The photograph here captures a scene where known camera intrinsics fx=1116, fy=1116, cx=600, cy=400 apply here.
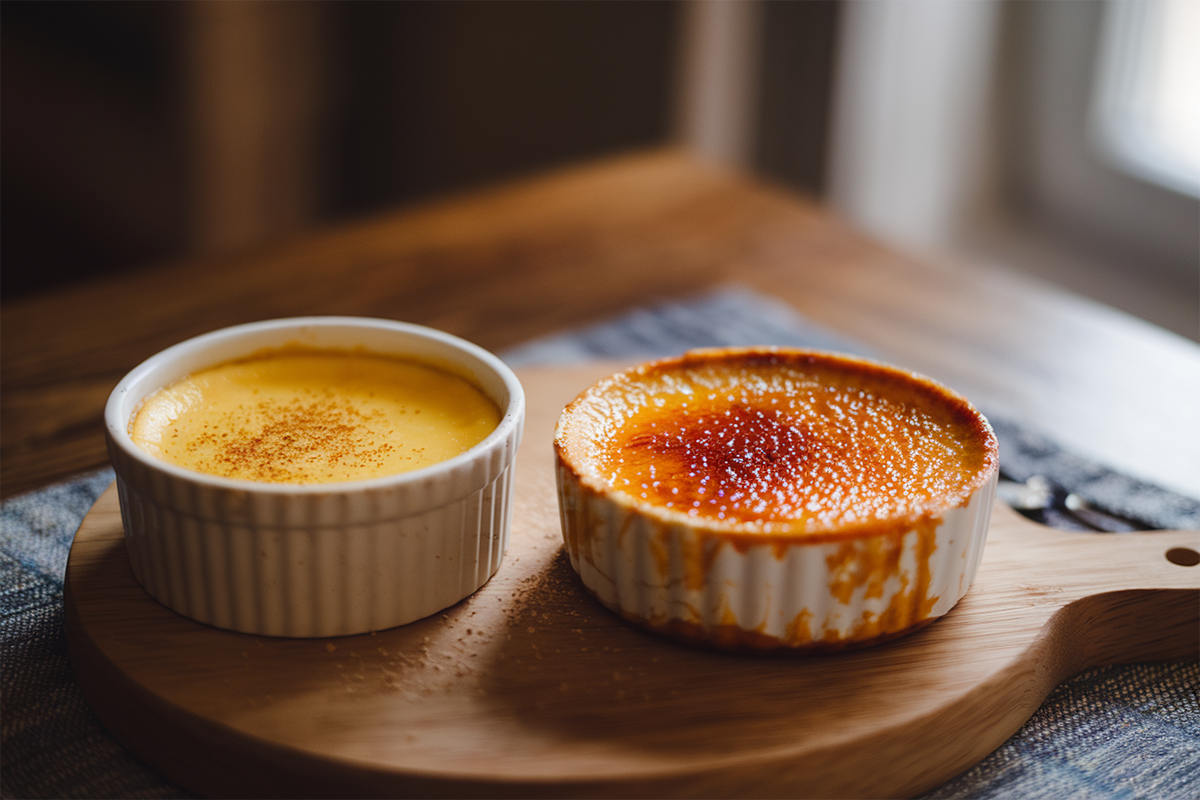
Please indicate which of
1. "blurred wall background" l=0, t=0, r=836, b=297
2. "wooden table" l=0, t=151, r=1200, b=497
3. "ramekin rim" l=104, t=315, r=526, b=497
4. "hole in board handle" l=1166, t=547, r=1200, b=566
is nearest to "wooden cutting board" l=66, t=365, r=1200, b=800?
"hole in board handle" l=1166, t=547, r=1200, b=566

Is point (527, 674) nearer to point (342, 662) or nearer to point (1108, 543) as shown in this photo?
point (342, 662)

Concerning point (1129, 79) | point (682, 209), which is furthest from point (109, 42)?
point (1129, 79)

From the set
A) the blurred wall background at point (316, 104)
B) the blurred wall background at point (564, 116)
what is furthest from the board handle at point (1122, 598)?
the blurred wall background at point (316, 104)

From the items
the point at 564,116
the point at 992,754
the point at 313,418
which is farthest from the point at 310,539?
the point at 564,116

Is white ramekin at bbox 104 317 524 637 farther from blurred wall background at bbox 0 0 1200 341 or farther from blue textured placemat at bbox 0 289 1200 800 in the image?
blurred wall background at bbox 0 0 1200 341

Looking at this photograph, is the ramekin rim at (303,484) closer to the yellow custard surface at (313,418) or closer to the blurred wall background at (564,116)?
the yellow custard surface at (313,418)

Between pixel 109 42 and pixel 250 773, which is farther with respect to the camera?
pixel 109 42
